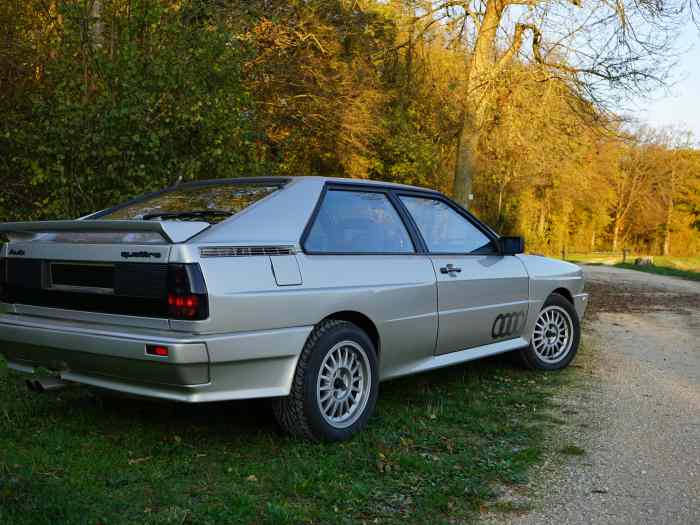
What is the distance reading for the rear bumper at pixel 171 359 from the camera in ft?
12.3

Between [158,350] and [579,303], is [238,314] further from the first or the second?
[579,303]

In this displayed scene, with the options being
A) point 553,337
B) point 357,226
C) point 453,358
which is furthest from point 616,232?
point 357,226

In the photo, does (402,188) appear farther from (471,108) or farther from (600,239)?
(600,239)

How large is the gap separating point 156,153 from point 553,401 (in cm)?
522

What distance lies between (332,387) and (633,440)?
1906 millimetres

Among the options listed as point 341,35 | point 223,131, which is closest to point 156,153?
point 223,131

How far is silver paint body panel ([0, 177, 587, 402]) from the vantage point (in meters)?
3.77

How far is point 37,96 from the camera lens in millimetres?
8602

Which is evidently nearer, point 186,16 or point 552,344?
point 552,344

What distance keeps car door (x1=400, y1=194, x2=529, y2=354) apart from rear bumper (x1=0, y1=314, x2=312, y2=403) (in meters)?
1.47

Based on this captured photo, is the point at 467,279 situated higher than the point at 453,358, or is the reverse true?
the point at 467,279

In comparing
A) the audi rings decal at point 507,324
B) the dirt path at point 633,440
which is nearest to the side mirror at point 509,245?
the audi rings decal at point 507,324

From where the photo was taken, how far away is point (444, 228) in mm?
5664

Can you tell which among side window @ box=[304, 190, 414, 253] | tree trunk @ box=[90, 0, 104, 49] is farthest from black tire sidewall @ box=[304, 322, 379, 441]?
tree trunk @ box=[90, 0, 104, 49]
